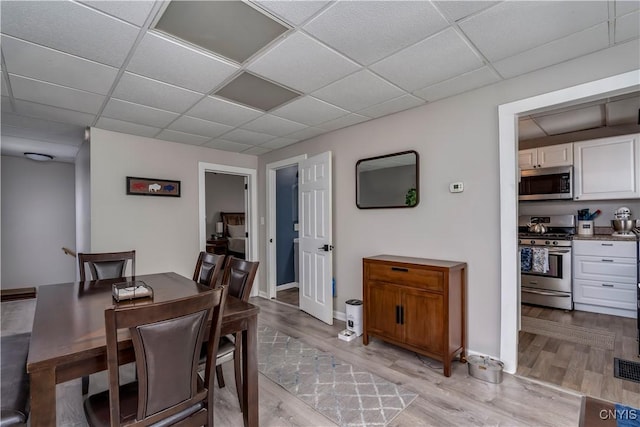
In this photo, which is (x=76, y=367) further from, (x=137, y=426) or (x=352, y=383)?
(x=352, y=383)

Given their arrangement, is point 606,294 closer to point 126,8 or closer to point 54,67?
point 126,8

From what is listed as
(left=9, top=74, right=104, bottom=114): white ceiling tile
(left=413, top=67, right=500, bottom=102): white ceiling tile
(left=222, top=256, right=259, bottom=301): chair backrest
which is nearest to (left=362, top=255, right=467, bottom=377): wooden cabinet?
(left=222, top=256, right=259, bottom=301): chair backrest

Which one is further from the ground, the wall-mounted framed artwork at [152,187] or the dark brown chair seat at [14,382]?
the wall-mounted framed artwork at [152,187]

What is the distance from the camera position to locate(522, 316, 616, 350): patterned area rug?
290 cm

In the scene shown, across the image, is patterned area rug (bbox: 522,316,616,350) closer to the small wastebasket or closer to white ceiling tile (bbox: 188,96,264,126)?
the small wastebasket

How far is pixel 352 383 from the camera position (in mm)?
2260

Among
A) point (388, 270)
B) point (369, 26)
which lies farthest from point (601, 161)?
point (369, 26)

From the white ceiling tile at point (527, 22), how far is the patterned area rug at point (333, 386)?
242 cm

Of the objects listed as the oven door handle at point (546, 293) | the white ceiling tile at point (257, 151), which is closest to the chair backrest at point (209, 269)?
the white ceiling tile at point (257, 151)

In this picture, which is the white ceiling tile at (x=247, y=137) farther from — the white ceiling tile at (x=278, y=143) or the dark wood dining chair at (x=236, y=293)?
the dark wood dining chair at (x=236, y=293)

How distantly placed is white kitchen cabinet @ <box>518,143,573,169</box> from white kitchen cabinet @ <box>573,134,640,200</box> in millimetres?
81

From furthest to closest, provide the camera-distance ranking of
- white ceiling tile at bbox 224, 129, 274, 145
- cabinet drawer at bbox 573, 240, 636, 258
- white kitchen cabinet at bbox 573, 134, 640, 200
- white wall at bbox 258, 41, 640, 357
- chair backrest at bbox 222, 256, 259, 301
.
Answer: white ceiling tile at bbox 224, 129, 274, 145 < white kitchen cabinet at bbox 573, 134, 640, 200 < cabinet drawer at bbox 573, 240, 636, 258 < white wall at bbox 258, 41, 640, 357 < chair backrest at bbox 222, 256, 259, 301

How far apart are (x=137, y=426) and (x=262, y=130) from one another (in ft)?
10.2

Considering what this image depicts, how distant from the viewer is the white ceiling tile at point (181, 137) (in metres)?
3.69
